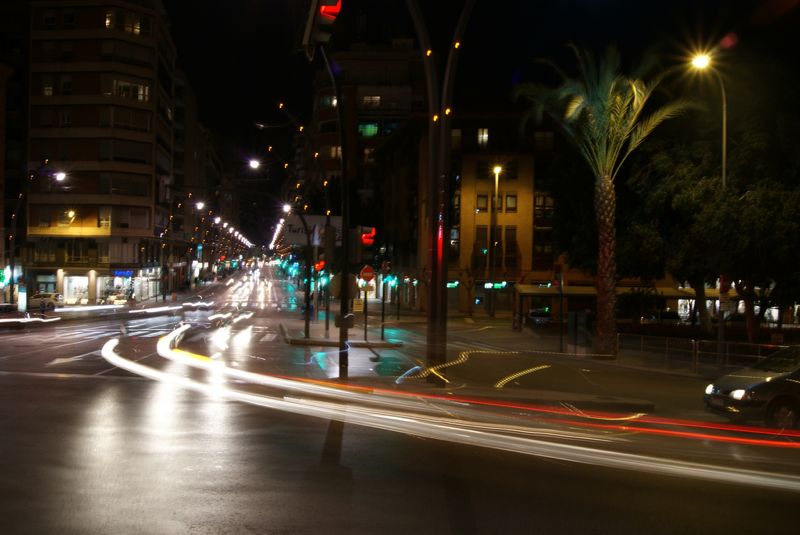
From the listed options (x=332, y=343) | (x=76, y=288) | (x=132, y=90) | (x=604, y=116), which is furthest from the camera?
(x=76, y=288)

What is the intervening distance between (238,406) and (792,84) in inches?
895

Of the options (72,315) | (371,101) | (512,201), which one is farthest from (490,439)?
(371,101)

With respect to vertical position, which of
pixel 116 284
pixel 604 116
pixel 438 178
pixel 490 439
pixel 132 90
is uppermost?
pixel 132 90

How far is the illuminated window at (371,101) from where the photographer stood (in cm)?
9644

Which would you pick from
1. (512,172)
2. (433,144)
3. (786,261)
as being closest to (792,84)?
(786,261)

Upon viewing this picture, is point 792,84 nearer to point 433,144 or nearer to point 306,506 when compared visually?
point 433,144

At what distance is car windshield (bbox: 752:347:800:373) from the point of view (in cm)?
1417

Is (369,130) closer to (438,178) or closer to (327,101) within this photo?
(327,101)

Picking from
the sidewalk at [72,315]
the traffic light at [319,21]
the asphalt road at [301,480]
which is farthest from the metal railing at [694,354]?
the sidewalk at [72,315]

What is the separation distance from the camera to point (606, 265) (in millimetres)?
29281

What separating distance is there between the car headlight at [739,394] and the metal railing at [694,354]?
383 inches

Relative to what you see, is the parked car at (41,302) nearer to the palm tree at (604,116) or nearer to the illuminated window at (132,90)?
the illuminated window at (132,90)

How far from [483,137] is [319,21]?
48558 millimetres

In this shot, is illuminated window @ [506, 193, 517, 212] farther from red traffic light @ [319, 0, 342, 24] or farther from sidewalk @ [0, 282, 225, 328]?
red traffic light @ [319, 0, 342, 24]
